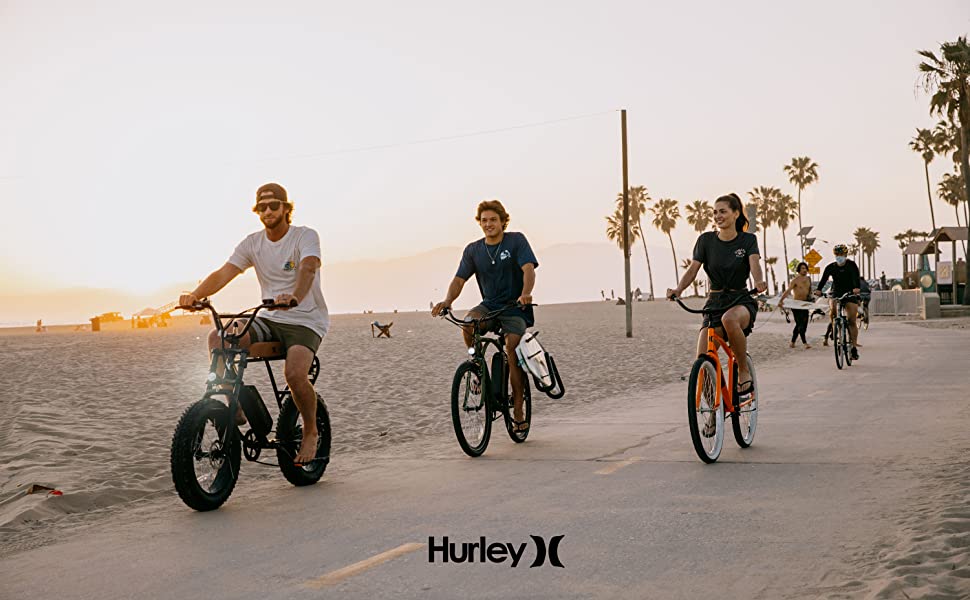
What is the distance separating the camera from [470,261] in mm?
9344

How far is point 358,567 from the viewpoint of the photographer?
4.99 meters

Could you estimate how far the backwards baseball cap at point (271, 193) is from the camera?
287 inches

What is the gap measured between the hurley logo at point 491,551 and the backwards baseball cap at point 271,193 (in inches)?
116

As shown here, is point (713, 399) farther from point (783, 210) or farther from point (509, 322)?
point (783, 210)

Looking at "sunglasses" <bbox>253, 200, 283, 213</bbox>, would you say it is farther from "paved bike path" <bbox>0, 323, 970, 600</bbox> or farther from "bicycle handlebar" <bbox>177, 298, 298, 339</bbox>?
"paved bike path" <bbox>0, 323, 970, 600</bbox>

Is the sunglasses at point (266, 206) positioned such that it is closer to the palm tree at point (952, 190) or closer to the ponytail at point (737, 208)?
the ponytail at point (737, 208)

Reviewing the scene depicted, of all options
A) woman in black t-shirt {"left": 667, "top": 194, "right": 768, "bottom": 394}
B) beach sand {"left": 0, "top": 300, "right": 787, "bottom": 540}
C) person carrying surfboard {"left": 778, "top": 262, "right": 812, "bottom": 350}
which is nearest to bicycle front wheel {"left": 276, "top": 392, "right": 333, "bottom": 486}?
beach sand {"left": 0, "top": 300, "right": 787, "bottom": 540}

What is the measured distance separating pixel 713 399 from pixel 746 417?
1068 mm

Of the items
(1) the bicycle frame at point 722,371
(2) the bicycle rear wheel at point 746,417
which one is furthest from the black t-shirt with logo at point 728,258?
(2) the bicycle rear wheel at point 746,417

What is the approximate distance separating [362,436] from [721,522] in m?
5.64

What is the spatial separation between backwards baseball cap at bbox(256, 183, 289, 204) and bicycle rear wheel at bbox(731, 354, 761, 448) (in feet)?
13.2

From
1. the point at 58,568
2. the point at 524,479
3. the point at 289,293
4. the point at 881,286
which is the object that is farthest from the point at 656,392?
the point at 881,286

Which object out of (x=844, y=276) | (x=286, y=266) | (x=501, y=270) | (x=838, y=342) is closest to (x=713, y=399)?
(x=501, y=270)

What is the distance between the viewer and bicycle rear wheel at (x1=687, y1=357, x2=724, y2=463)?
7708 millimetres
